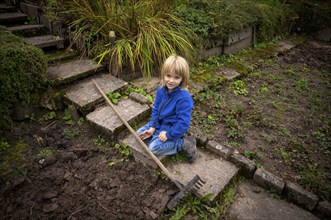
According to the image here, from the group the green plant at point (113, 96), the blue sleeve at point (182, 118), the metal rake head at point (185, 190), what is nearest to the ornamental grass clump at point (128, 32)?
the green plant at point (113, 96)

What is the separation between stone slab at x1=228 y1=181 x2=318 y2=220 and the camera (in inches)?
92.8

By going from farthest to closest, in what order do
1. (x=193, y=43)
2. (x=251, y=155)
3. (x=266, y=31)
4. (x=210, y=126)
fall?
(x=266, y=31)
(x=193, y=43)
(x=210, y=126)
(x=251, y=155)

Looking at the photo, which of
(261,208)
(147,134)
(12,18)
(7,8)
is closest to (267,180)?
(261,208)

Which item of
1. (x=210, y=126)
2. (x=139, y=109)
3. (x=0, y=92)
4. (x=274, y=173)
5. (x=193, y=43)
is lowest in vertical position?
(x=274, y=173)

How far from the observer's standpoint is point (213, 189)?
2.46 meters

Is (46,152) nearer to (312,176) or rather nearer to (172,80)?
(172,80)

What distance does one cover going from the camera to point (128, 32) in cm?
393

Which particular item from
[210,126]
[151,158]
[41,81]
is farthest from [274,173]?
[41,81]

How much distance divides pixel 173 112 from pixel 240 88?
7.19 feet

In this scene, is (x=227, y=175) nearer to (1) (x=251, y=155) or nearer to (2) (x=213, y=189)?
(2) (x=213, y=189)

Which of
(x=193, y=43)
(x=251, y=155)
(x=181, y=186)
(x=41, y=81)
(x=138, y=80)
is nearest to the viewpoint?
(x=181, y=186)

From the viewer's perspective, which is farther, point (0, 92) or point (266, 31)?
point (266, 31)

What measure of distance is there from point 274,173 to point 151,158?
1439 millimetres

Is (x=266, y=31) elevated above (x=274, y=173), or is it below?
above
